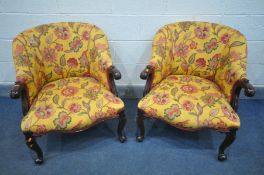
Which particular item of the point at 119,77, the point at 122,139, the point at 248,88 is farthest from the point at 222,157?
the point at 119,77

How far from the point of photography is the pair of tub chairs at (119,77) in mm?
1631

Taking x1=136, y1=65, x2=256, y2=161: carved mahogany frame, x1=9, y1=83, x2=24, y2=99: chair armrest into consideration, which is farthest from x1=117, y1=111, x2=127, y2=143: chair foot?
x1=9, y1=83, x2=24, y2=99: chair armrest

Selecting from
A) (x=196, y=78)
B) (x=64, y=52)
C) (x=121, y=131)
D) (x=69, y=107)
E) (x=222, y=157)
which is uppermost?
(x=64, y=52)

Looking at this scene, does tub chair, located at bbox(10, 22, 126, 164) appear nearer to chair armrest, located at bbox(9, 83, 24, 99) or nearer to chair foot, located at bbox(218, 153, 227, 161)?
chair armrest, located at bbox(9, 83, 24, 99)

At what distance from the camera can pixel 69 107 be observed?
1.66 meters

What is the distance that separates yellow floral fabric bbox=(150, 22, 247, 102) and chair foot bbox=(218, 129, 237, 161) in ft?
0.69

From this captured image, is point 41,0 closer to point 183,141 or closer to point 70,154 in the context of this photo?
point 70,154

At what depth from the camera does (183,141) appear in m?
1.98

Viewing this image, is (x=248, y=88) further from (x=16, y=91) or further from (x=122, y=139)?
(x=16, y=91)

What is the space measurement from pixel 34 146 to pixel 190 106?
94 centimetres

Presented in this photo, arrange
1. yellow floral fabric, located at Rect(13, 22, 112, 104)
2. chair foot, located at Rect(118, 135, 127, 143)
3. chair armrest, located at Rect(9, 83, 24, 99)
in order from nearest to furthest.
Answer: chair armrest, located at Rect(9, 83, 24, 99) → yellow floral fabric, located at Rect(13, 22, 112, 104) → chair foot, located at Rect(118, 135, 127, 143)

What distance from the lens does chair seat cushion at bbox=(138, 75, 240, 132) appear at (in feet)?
5.33

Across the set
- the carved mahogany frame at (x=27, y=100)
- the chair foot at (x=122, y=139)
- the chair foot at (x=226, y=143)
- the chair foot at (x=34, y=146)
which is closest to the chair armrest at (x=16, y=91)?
the carved mahogany frame at (x=27, y=100)

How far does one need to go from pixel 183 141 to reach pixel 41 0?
4.36ft
